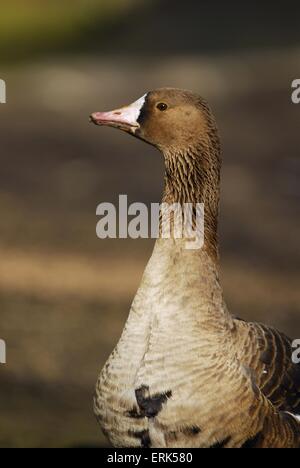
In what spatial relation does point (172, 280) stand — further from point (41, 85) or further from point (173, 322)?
point (41, 85)

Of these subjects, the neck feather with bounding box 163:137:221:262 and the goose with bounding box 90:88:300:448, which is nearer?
A: the goose with bounding box 90:88:300:448

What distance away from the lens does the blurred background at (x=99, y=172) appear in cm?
786

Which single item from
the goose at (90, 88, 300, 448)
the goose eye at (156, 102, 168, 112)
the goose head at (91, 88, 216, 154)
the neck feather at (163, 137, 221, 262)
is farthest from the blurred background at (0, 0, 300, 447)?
the goose eye at (156, 102, 168, 112)

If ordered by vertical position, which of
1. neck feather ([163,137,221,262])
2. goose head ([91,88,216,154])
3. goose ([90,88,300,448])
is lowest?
goose ([90,88,300,448])

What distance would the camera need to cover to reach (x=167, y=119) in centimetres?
A: 473

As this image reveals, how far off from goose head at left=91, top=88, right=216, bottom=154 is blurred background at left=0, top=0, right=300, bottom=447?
231 cm

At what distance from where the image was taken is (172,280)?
4.57 meters

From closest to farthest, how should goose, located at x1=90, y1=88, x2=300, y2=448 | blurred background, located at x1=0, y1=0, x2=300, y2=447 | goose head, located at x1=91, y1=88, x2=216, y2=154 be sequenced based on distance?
goose, located at x1=90, y1=88, x2=300, y2=448, goose head, located at x1=91, y1=88, x2=216, y2=154, blurred background, located at x1=0, y1=0, x2=300, y2=447

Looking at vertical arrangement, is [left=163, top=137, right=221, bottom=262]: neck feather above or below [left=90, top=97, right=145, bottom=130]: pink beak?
below

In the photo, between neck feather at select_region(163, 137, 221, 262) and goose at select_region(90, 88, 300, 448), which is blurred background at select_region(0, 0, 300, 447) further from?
neck feather at select_region(163, 137, 221, 262)

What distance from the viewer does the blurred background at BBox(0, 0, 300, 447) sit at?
7.86m

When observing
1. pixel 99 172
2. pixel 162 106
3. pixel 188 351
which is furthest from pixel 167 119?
pixel 99 172

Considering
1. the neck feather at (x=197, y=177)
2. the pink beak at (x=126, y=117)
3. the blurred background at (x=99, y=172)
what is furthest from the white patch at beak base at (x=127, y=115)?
the blurred background at (x=99, y=172)

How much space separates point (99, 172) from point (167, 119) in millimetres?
7838
